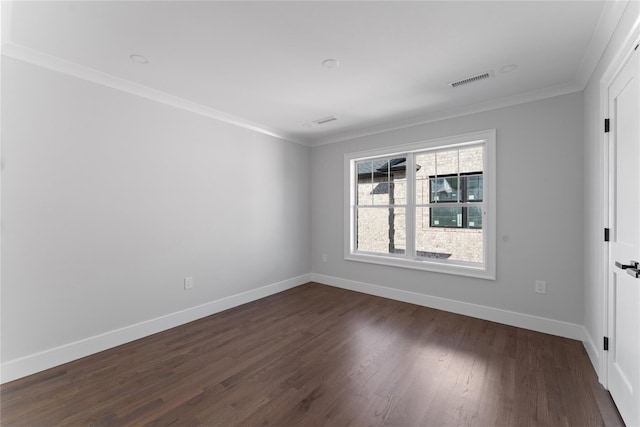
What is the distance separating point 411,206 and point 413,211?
0.08m

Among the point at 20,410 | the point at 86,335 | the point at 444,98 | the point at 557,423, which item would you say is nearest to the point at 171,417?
the point at 20,410

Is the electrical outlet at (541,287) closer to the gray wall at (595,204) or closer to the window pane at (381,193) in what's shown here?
the gray wall at (595,204)

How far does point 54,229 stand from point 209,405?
6.42 ft

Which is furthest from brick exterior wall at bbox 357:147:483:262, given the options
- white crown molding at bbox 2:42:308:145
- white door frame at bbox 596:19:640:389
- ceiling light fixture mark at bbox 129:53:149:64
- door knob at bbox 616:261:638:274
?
ceiling light fixture mark at bbox 129:53:149:64

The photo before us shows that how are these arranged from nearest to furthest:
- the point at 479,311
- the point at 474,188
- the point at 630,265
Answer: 1. the point at 630,265
2. the point at 479,311
3. the point at 474,188

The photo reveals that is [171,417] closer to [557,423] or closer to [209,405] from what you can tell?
[209,405]

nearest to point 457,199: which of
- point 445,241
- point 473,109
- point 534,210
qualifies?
point 445,241

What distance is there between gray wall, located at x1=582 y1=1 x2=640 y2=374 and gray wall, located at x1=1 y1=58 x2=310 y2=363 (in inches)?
145

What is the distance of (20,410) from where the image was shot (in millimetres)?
1763

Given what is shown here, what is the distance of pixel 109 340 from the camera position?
256 cm

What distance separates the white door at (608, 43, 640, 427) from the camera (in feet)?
4.93

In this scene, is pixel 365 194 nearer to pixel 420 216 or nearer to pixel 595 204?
pixel 420 216

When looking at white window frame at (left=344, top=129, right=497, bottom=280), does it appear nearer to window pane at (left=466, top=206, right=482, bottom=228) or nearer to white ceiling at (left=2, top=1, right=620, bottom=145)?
window pane at (left=466, top=206, right=482, bottom=228)

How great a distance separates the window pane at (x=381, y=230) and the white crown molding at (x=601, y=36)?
7.71 feet
